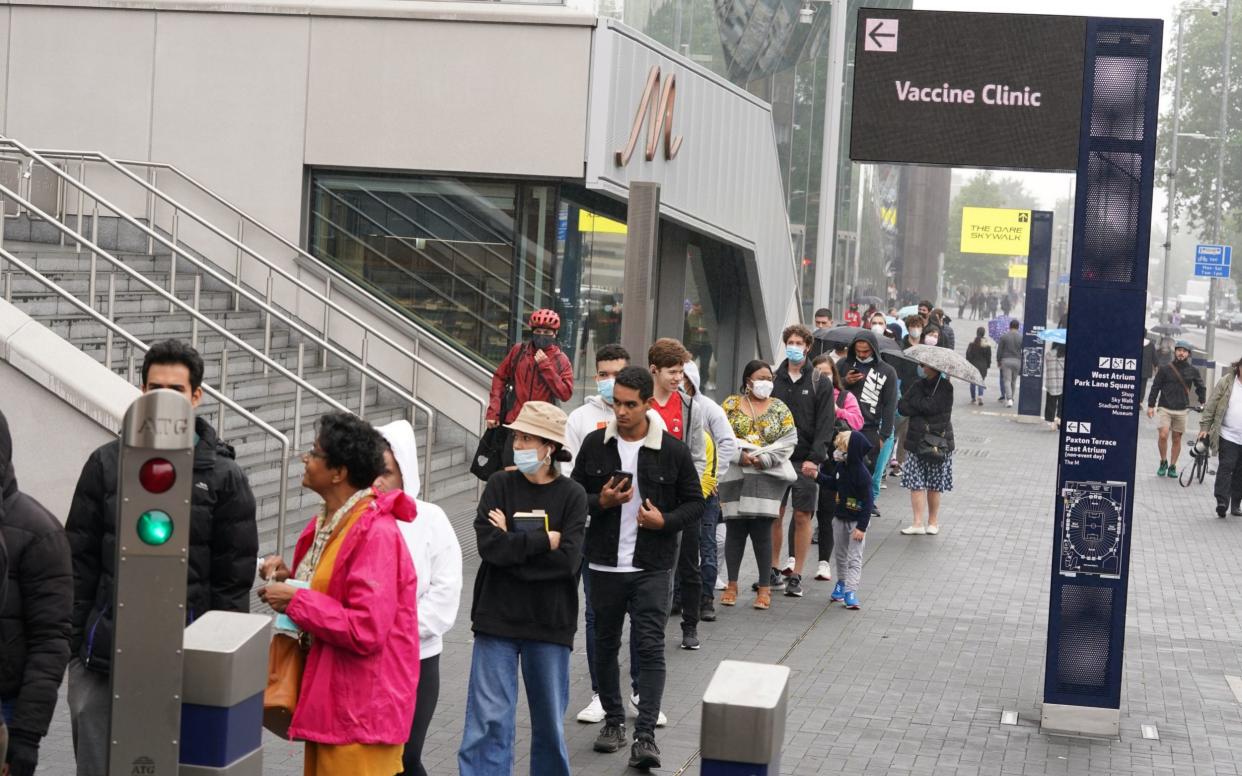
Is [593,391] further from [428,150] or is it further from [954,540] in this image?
[954,540]

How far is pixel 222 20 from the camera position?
1719cm

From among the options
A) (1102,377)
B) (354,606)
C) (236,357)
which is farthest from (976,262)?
(354,606)

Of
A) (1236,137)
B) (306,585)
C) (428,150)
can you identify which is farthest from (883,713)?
(1236,137)

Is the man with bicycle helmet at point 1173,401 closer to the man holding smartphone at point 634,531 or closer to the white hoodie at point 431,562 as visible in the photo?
the man holding smartphone at point 634,531

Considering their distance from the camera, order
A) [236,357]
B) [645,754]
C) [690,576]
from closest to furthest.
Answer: [645,754]
[690,576]
[236,357]

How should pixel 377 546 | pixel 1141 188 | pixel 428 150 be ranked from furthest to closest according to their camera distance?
pixel 428 150 < pixel 1141 188 < pixel 377 546

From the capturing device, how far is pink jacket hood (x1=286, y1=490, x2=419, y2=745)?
4738 mm

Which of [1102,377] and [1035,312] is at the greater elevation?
[1035,312]

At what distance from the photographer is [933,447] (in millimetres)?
14875

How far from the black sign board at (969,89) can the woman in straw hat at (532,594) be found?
106 inches

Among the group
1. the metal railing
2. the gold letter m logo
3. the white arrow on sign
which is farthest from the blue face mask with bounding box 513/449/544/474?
the gold letter m logo

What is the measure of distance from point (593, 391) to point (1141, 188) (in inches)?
433

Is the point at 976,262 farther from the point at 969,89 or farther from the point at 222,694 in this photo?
the point at 222,694

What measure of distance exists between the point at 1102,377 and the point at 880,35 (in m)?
2.07
